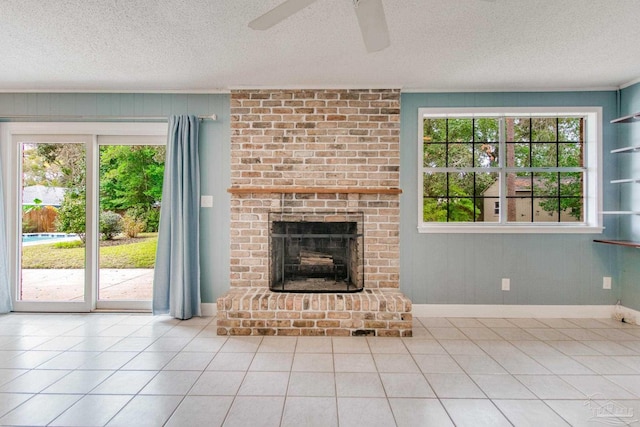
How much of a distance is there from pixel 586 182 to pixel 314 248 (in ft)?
9.56

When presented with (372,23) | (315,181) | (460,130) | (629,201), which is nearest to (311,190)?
(315,181)

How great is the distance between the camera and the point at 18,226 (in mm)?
3668

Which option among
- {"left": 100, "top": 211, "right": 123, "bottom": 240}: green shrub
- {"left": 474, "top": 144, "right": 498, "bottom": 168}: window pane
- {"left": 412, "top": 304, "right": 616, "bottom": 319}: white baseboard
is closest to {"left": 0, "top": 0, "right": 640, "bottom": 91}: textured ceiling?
{"left": 474, "top": 144, "right": 498, "bottom": 168}: window pane

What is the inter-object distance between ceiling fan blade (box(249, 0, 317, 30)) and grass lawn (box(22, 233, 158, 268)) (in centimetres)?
280

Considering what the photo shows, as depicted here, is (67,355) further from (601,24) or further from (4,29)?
(601,24)

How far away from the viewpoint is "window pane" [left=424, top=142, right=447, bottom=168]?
3.60 meters

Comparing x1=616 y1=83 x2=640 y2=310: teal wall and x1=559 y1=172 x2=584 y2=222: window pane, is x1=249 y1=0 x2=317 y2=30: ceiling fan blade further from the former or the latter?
x1=616 y1=83 x2=640 y2=310: teal wall

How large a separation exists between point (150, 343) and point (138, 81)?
2.44m

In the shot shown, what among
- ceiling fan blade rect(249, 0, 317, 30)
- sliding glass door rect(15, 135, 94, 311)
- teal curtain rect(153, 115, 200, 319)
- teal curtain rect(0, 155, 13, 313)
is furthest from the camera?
sliding glass door rect(15, 135, 94, 311)

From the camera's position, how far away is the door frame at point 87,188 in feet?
11.8

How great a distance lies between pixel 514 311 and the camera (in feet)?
11.5

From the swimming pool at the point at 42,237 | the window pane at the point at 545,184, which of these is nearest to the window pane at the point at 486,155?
the window pane at the point at 545,184

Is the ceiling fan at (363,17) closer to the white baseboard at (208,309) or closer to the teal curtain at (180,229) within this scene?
the teal curtain at (180,229)

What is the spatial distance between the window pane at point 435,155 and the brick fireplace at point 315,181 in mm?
378
